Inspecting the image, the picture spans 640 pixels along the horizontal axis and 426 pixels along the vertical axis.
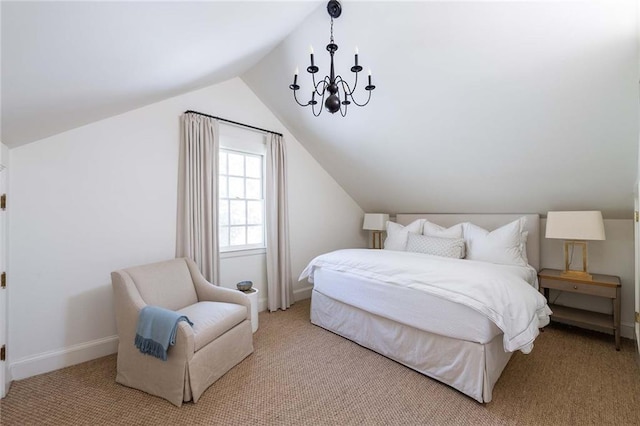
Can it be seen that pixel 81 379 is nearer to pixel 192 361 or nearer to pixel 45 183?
pixel 192 361

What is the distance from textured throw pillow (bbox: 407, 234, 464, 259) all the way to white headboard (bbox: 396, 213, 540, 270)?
675 mm

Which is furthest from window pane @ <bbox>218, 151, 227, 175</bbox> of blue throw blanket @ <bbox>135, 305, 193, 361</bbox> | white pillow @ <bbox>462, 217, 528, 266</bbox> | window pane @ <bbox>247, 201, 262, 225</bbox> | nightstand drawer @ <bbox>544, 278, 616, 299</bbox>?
nightstand drawer @ <bbox>544, 278, 616, 299</bbox>

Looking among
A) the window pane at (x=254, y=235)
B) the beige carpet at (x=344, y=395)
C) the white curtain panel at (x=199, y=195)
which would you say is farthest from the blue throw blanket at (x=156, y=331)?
the window pane at (x=254, y=235)

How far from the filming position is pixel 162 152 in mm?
2832

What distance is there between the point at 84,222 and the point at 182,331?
141 centimetres

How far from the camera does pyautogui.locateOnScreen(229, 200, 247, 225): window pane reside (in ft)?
11.6

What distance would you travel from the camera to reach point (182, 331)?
186 centimetres

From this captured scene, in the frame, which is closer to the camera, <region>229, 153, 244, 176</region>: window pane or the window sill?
the window sill

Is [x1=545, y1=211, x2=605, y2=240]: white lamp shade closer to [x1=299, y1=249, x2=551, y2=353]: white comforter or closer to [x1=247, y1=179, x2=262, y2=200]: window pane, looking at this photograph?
[x1=299, y1=249, x2=551, y2=353]: white comforter

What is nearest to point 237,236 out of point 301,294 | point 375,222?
point 301,294

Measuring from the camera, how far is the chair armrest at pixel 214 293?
2529 mm

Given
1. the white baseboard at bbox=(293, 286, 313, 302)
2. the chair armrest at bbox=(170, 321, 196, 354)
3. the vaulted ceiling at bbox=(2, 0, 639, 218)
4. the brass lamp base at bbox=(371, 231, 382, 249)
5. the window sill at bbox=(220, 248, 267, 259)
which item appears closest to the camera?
the vaulted ceiling at bbox=(2, 0, 639, 218)

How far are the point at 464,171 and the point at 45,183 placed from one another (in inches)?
155

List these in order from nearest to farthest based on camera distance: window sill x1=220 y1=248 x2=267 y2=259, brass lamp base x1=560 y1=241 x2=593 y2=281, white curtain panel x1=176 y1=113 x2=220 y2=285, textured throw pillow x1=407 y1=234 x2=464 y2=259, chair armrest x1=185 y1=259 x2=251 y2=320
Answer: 1. chair armrest x1=185 y1=259 x2=251 y2=320
2. brass lamp base x1=560 y1=241 x2=593 y2=281
3. white curtain panel x1=176 y1=113 x2=220 y2=285
4. textured throw pillow x1=407 y1=234 x2=464 y2=259
5. window sill x1=220 y1=248 x2=267 y2=259
